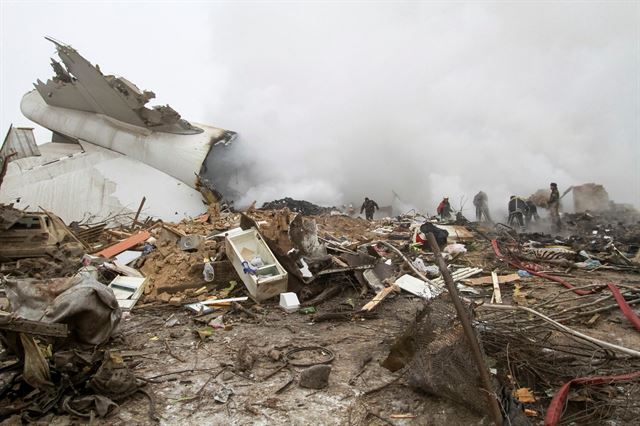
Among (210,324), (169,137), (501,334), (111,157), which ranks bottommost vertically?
(210,324)

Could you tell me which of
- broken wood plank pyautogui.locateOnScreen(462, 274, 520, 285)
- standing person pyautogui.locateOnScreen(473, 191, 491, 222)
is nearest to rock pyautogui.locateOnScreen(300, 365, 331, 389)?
broken wood plank pyautogui.locateOnScreen(462, 274, 520, 285)

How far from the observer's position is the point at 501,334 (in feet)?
11.4

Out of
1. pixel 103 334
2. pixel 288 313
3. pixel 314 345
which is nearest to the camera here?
pixel 103 334

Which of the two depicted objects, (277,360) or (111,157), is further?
(111,157)

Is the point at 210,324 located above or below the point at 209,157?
below

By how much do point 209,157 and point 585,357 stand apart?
12.6 metres

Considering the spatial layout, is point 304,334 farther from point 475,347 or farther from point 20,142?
point 20,142

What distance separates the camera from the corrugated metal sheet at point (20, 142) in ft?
35.9

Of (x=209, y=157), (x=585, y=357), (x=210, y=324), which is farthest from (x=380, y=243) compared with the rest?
(x=209, y=157)

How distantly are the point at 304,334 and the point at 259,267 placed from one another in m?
1.58

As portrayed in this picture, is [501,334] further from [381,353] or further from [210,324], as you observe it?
[210,324]

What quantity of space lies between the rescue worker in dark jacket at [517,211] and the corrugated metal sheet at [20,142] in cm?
1450

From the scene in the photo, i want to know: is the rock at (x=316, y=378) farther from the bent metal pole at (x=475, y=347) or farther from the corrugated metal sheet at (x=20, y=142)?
the corrugated metal sheet at (x=20, y=142)

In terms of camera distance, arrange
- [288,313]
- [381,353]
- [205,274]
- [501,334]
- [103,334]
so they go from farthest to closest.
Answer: [205,274], [288,313], [381,353], [103,334], [501,334]
